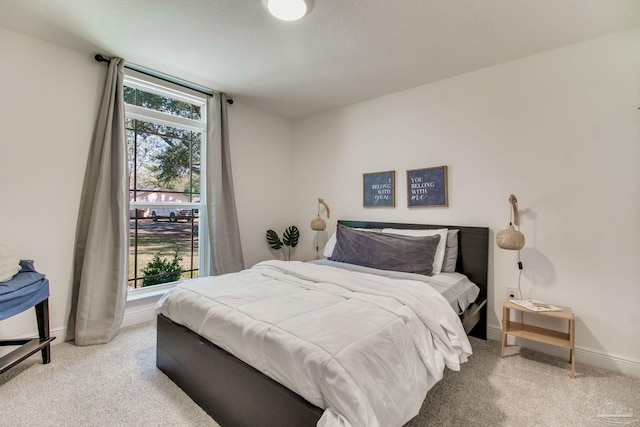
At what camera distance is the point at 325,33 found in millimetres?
2160

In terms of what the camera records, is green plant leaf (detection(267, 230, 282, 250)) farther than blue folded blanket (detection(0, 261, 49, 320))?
Yes

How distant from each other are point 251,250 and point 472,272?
2.59m

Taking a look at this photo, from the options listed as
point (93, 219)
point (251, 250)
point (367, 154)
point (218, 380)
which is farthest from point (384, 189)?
point (93, 219)

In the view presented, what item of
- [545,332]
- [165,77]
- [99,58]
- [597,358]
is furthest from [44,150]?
[597,358]

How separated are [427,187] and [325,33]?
173 centimetres

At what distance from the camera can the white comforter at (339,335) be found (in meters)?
1.14

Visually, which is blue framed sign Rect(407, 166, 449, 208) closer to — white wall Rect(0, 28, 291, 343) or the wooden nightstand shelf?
the wooden nightstand shelf

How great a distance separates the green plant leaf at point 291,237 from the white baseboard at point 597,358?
2719 millimetres

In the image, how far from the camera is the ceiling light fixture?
5.94 feet

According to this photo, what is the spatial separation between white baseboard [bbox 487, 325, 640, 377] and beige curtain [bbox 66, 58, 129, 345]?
11.6 ft

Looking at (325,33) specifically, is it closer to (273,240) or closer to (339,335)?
(339,335)

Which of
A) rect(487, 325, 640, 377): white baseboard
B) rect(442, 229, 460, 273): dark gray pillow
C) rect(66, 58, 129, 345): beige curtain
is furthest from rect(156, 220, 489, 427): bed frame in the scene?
rect(66, 58, 129, 345): beige curtain

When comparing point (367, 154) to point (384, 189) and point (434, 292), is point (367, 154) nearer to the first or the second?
point (384, 189)

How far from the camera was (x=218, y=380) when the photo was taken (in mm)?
1569
